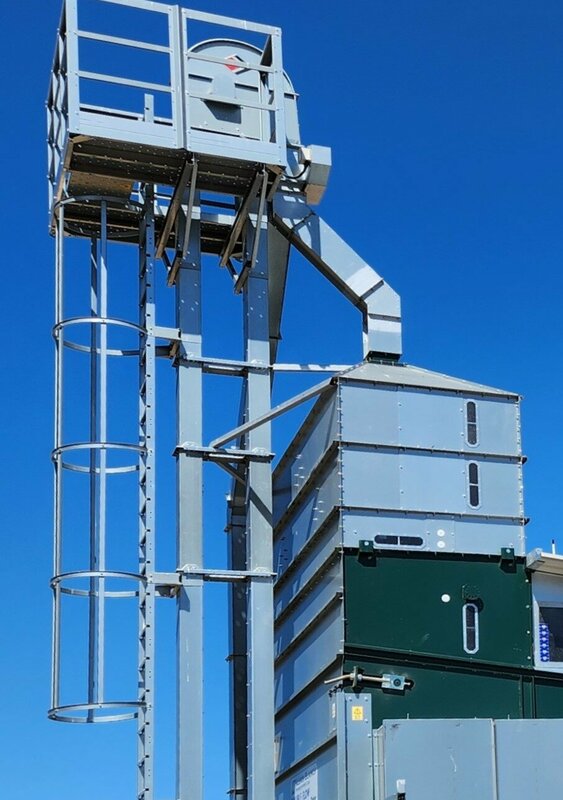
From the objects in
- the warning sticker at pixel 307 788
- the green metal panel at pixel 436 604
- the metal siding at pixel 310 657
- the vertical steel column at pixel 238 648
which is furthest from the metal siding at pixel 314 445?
the warning sticker at pixel 307 788

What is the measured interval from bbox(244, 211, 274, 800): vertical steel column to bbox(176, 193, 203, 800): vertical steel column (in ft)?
2.56

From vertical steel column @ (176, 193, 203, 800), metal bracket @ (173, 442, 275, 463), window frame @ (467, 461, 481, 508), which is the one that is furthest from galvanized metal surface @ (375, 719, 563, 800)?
metal bracket @ (173, 442, 275, 463)

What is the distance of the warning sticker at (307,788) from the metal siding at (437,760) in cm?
215

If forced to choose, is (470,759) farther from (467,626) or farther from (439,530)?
(439,530)

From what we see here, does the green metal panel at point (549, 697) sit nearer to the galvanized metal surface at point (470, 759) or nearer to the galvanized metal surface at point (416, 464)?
the galvanized metal surface at point (470, 759)

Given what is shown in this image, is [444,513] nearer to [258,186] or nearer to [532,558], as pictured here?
[532,558]

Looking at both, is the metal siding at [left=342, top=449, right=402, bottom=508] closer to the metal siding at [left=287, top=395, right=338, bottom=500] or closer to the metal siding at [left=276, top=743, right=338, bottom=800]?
the metal siding at [left=287, top=395, right=338, bottom=500]

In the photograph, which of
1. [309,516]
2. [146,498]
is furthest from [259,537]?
[146,498]

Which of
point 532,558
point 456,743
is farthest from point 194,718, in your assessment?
point 532,558

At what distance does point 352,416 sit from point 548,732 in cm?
500

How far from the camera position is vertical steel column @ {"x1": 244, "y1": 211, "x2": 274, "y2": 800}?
17.8m

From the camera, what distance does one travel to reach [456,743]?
52.3ft

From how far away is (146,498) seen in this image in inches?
712

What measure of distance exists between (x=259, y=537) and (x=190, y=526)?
109 centimetres
